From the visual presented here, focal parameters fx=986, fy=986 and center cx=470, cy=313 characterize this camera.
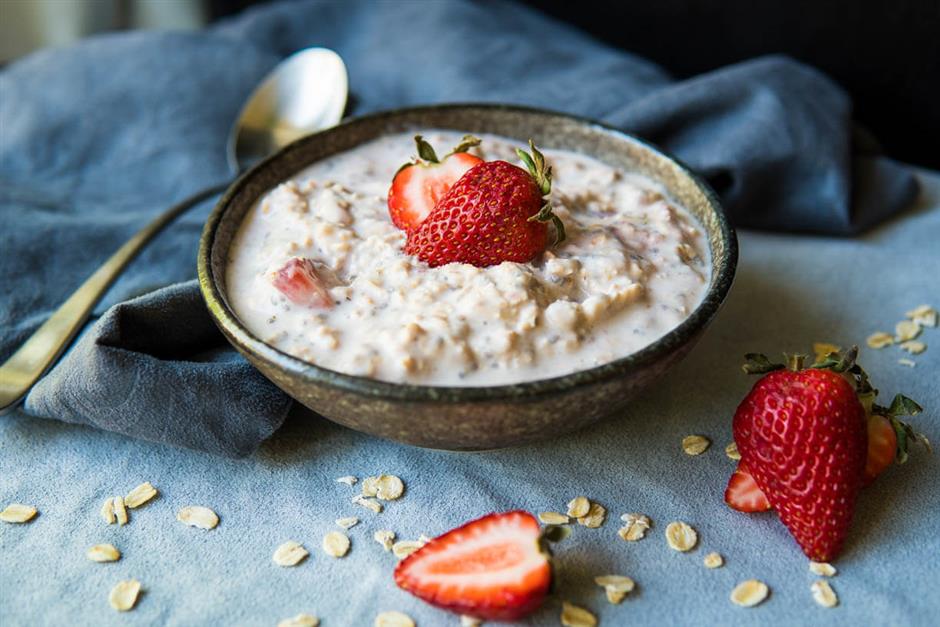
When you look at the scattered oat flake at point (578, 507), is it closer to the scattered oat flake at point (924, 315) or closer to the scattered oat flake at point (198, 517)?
the scattered oat flake at point (198, 517)

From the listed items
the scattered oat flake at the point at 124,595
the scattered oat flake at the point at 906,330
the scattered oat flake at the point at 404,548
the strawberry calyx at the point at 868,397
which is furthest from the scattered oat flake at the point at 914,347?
the scattered oat flake at the point at 124,595

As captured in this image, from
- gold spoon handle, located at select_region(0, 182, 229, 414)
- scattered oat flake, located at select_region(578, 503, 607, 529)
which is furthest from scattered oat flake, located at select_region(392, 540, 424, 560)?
gold spoon handle, located at select_region(0, 182, 229, 414)

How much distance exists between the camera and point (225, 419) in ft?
4.81

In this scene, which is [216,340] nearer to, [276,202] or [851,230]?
[276,202]

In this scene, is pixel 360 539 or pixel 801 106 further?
pixel 801 106

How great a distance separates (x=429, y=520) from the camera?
1402 mm

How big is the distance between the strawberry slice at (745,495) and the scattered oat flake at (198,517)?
0.73m

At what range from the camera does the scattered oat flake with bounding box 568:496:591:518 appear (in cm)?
139

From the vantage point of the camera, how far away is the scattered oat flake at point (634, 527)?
1362mm

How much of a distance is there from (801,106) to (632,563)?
1142 mm

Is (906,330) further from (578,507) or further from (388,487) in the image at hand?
(388,487)

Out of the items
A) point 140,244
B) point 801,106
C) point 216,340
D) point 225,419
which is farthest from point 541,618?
point 801,106

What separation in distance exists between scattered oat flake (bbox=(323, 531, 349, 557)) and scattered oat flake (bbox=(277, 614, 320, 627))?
0.35ft

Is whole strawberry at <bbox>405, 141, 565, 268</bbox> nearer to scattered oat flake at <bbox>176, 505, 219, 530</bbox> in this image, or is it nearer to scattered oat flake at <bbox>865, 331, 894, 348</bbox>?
scattered oat flake at <bbox>176, 505, 219, 530</bbox>
